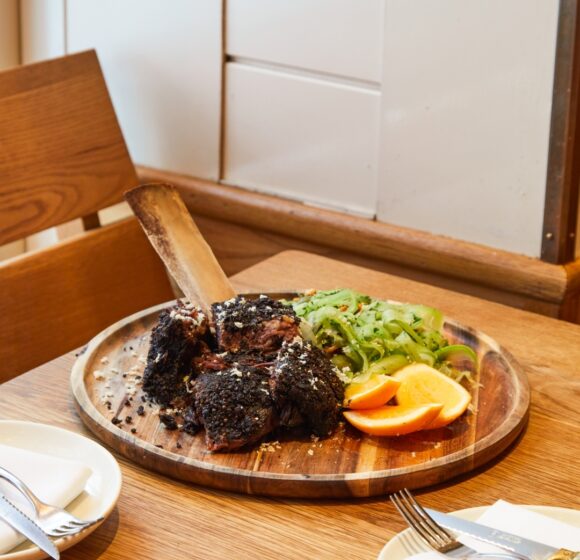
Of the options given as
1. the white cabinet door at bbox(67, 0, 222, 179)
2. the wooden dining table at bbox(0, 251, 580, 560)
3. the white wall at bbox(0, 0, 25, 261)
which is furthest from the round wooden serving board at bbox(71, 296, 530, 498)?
the white wall at bbox(0, 0, 25, 261)

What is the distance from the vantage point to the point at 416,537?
954 mm

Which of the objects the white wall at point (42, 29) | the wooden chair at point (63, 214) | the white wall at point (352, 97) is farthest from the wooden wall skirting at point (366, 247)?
the white wall at point (42, 29)

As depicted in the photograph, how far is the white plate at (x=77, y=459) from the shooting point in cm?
92

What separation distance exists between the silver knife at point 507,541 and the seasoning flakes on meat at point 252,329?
1.08ft

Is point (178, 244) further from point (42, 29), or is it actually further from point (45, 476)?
point (42, 29)

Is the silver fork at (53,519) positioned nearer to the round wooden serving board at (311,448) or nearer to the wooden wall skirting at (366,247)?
the round wooden serving board at (311,448)

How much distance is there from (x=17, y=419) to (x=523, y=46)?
110 cm

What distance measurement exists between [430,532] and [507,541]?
7cm

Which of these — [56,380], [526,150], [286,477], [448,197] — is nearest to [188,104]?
[448,197]

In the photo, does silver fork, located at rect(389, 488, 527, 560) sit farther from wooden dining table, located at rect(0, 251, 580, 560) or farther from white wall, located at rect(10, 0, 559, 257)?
white wall, located at rect(10, 0, 559, 257)

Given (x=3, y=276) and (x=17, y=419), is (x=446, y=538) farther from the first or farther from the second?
(x=3, y=276)

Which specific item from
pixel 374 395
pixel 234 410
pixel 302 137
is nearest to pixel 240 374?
pixel 234 410

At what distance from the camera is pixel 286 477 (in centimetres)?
105

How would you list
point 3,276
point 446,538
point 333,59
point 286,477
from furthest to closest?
point 333,59 → point 3,276 → point 286,477 → point 446,538
